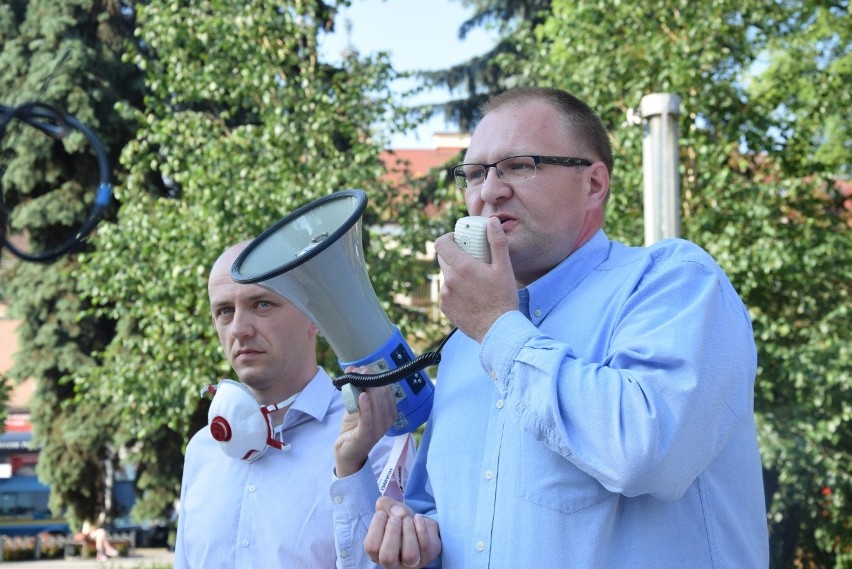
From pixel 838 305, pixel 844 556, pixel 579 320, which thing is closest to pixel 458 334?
pixel 579 320

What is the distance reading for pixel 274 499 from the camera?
9.75 ft

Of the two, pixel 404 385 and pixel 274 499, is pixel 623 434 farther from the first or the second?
pixel 274 499

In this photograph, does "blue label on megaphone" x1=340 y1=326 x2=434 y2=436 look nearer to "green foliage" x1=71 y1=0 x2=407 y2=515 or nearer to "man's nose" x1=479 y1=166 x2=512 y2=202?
"man's nose" x1=479 y1=166 x2=512 y2=202

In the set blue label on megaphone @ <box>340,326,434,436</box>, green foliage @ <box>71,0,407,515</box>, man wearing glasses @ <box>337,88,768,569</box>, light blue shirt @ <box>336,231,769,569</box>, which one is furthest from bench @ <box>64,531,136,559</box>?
light blue shirt @ <box>336,231,769,569</box>

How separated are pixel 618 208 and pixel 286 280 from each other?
289 inches

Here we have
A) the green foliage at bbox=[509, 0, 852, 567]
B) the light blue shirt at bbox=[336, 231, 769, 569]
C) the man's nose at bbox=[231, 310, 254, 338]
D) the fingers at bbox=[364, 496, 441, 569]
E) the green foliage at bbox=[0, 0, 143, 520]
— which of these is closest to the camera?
the light blue shirt at bbox=[336, 231, 769, 569]

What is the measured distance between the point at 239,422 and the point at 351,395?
790 mm

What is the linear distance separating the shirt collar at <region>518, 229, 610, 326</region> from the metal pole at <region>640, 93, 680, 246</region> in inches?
139

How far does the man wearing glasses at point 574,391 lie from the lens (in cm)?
174

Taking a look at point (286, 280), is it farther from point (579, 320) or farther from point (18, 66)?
point (18, 66)

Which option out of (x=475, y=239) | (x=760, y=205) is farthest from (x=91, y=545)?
(x=475, y=239)

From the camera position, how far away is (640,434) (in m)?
1.69

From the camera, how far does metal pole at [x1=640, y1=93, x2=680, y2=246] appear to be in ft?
18.5

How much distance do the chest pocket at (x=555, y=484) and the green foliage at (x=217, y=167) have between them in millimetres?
7334
